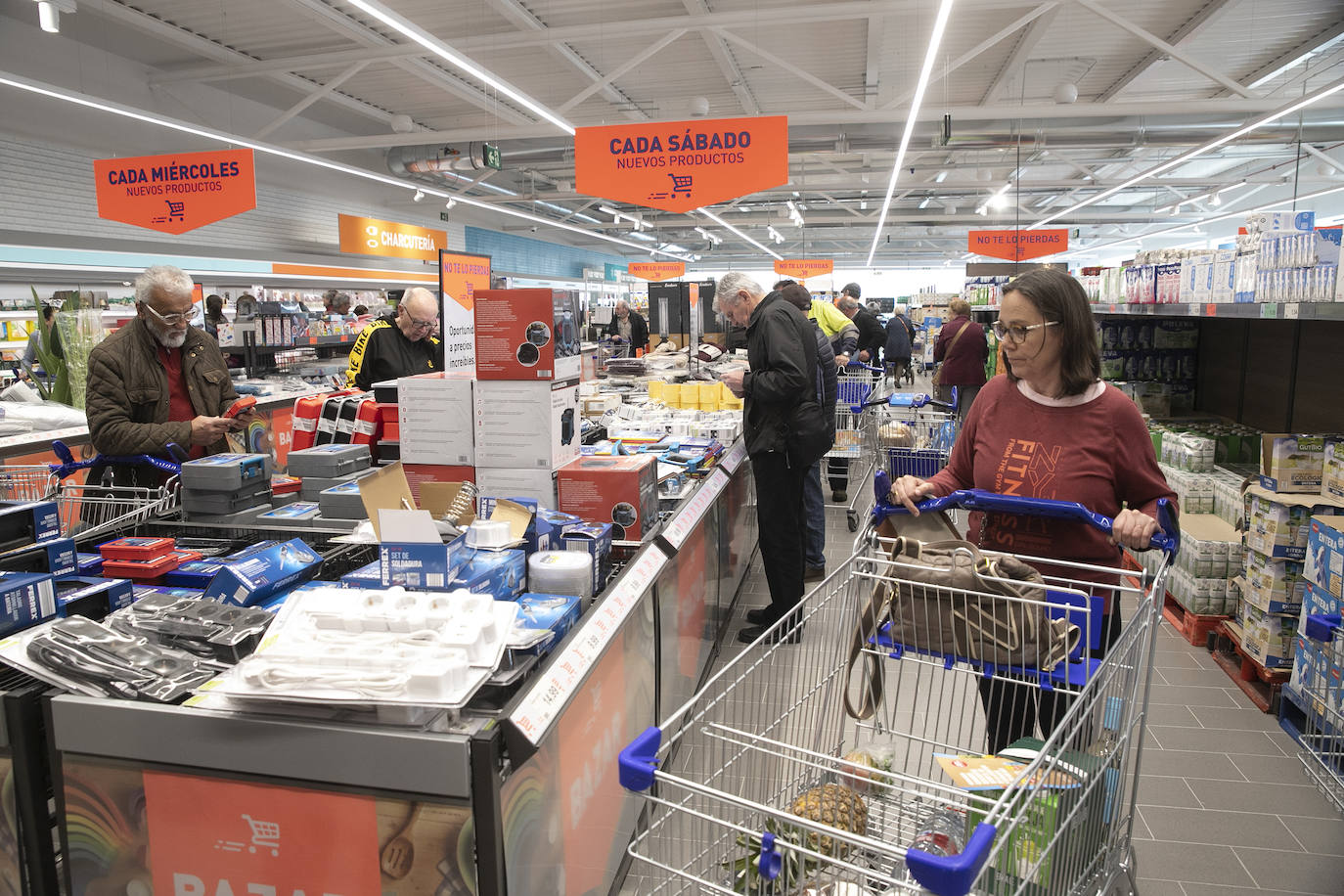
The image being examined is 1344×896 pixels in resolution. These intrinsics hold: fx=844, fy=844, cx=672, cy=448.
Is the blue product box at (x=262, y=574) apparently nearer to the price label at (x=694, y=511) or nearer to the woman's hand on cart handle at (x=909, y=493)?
the price label at (x=694, y=511)

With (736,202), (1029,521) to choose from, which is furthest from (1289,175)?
(1029,521)

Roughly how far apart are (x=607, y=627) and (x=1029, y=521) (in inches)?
44.9

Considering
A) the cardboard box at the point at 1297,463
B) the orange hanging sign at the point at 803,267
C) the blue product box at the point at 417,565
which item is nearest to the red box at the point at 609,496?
the blue product box at the point at 417,565

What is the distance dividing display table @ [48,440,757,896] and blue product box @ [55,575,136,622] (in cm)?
49

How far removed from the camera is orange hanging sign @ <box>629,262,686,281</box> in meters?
22.2

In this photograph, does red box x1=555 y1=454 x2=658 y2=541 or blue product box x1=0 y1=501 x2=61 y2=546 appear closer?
blue product box x1=0 y1=501 x2=61 y2=546

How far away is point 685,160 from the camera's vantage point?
646 centimetres

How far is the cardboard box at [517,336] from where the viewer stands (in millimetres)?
3006

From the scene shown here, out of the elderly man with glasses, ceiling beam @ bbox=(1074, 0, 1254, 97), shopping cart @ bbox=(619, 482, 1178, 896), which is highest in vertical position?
ceiling beam @ bbox=(1074, 0, 1254, 97)

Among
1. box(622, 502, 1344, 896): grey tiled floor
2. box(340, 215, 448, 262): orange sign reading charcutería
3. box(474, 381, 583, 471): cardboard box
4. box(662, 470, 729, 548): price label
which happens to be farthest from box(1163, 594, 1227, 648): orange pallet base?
box(340, 215, 448, 262): orange sign reading charcutería

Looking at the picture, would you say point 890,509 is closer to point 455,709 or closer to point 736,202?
point 455,709

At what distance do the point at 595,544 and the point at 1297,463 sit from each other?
3394mm

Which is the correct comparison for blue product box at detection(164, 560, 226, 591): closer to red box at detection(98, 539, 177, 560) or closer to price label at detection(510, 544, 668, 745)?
red box at detection(98, 539, 177, 560)

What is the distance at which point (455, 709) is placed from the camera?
1.55 m
